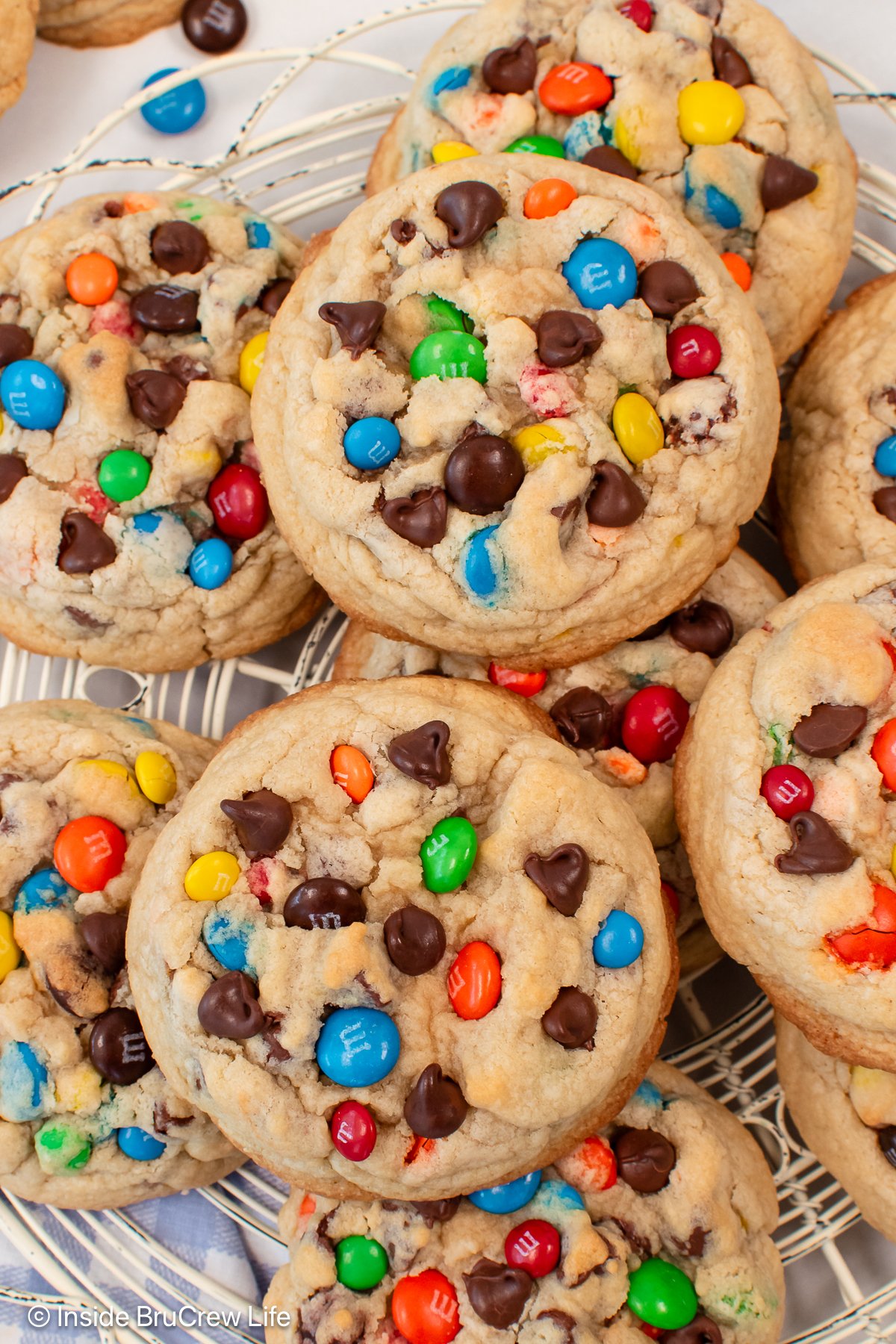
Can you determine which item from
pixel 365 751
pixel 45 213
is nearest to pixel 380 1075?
pixel 365 751

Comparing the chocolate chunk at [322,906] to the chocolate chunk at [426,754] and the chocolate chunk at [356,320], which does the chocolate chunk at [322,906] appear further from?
the chocolate chunk at [356,320]

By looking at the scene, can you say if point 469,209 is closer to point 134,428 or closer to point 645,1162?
point 134,428

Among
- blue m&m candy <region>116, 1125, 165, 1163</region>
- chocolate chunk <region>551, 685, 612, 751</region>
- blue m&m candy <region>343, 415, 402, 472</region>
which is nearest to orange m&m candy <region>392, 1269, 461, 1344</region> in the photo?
blue m&m candy <region>116, 1125, 165, 1163</region>

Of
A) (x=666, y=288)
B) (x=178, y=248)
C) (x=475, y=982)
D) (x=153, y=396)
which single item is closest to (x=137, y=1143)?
(x=475, y=982)

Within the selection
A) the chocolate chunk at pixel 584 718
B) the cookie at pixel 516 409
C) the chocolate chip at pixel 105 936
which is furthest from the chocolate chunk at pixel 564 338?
the chocolate chip at pixel 105 936

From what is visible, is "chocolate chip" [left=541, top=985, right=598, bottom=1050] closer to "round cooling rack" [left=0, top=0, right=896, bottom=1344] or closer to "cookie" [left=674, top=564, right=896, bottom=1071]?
"cookie" [left=674, top=564, right=896, bottom=1071]

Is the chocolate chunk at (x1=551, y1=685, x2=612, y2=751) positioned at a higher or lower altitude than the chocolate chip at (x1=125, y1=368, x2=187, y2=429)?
lower
